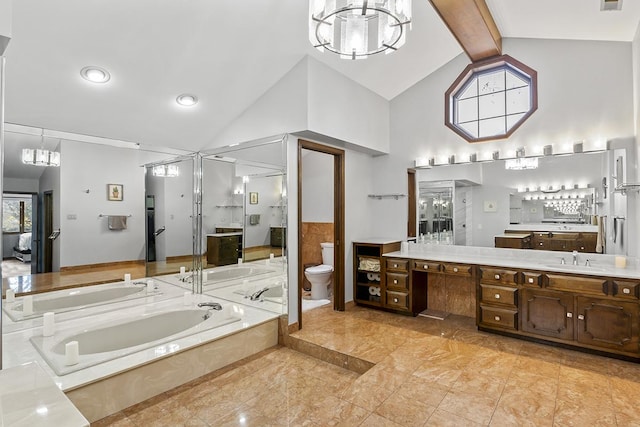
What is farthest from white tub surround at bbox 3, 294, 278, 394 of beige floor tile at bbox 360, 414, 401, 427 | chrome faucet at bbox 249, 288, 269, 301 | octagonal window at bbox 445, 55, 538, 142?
octagonal window at bbox 445, 55, 538, 142

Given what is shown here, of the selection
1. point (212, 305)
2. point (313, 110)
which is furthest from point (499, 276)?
point (212, 305)

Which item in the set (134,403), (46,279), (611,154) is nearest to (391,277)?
(611,154)

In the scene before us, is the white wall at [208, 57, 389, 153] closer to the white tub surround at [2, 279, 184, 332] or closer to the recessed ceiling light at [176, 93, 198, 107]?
the recessed ceiling light at [176, 93, 198, 107]

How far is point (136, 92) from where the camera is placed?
324cm

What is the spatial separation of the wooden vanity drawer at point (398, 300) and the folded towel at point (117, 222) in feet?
10.9

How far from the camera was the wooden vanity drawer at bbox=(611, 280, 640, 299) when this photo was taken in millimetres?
2795

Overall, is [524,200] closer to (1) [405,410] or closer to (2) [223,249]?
(1) [405,410]

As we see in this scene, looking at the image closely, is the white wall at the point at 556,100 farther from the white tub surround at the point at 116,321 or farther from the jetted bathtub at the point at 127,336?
the jetted bathtub at the point at 127,336

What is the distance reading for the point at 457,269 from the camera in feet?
12.3

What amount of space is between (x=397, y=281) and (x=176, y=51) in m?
3.37

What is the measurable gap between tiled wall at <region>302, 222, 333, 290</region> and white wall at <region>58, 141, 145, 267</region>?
2428mm

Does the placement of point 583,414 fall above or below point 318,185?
below

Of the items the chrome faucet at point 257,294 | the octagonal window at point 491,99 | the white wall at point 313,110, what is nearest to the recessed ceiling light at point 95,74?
the white wall at point 313,110

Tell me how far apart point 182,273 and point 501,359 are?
3720 millimetres
